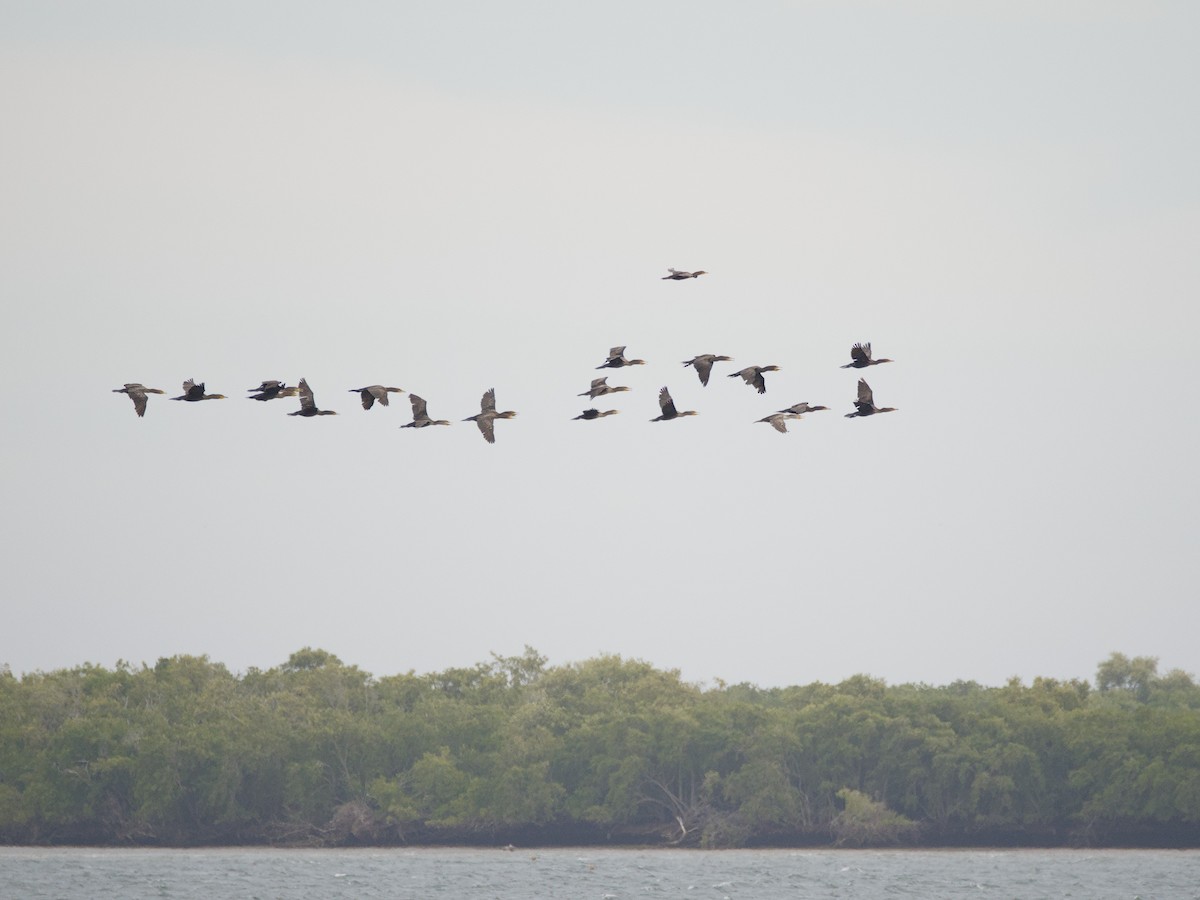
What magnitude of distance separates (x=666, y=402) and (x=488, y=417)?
4.90 metres

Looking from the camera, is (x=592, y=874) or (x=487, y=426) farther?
(x=592, y=874)

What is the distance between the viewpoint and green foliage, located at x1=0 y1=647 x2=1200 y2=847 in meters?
97.2

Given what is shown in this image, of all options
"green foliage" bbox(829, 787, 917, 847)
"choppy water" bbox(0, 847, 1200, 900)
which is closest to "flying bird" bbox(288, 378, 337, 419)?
"choppy water" bbox(0, 847, 1200, 900)

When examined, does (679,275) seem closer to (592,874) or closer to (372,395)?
(372,395)

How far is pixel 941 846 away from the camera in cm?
9925

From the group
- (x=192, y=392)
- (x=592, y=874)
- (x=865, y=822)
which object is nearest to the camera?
(x=192, y=392)

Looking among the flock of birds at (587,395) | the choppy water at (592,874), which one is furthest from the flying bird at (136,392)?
the choppy water at (592,874)

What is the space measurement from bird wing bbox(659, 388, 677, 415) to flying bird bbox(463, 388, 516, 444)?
436cm

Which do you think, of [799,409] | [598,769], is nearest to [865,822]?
[598,769]

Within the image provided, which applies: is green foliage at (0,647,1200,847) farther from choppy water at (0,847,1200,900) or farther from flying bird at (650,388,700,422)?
flying bird at (650,388,700,422)

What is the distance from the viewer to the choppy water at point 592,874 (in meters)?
84.8

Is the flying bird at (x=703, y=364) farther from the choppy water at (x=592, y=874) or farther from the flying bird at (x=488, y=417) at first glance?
the choppy water at (x=592, y=874)

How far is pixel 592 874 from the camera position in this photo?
9269cm

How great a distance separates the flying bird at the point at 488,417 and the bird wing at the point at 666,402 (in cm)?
436
